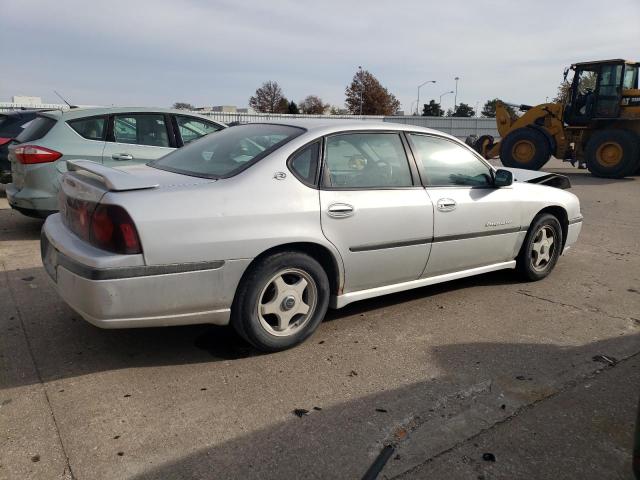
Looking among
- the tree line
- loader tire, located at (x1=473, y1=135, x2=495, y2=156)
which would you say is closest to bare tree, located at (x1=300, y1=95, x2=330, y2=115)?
the tree line

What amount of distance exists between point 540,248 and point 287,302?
283 centimetres

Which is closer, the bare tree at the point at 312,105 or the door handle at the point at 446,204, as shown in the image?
the door handle at the point at 446,204

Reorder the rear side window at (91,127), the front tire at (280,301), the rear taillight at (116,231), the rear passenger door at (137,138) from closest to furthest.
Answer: the rear taillight at (116,231), the front tire at (280,301), the rear side window at (91,127), the rear passenger door at (137,138)

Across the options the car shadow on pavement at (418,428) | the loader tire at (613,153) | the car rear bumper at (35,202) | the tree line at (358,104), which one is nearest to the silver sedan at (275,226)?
the car shadow on pavement at (418,428)

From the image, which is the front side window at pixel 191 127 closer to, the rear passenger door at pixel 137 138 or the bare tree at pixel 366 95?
the rear passenger door at pixel 137 138

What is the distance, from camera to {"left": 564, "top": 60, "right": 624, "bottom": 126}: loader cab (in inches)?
594

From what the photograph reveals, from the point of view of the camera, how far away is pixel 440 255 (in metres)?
4.12

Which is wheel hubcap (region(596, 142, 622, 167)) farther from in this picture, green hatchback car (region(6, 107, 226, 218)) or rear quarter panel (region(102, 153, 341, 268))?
rear quarter panel (region(102, 153, 341, 268))

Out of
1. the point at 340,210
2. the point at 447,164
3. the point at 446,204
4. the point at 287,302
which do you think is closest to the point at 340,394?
the point at 287,302

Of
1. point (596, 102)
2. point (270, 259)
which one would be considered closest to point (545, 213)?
point (270, 259)

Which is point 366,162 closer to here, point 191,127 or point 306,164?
point 306,164

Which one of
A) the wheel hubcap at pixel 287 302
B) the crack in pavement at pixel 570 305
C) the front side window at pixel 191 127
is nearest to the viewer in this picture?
the wheel hubcap at pixel 287 302

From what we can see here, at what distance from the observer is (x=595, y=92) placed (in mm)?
15453

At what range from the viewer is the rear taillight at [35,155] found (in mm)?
5906
